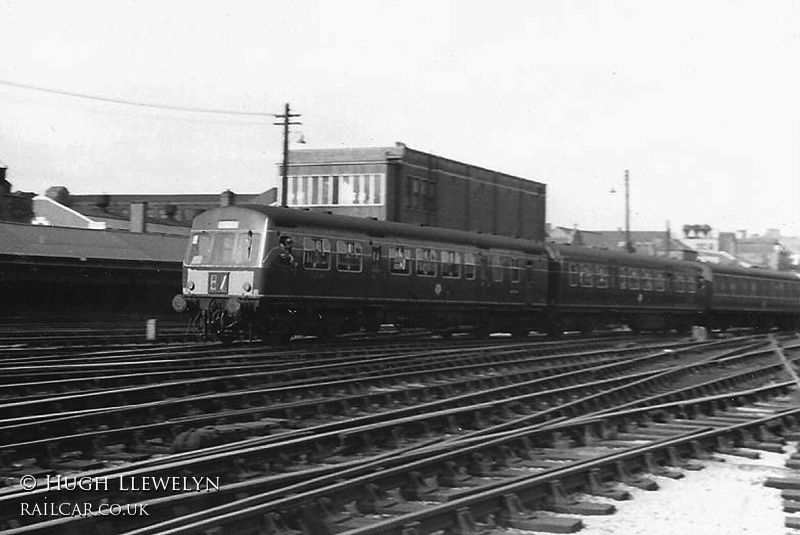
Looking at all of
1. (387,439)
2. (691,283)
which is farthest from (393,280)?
(691,283)

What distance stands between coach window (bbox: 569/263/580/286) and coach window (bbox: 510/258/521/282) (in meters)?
2.73

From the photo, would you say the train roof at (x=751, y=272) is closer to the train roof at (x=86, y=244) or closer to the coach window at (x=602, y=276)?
the coach window at (x=602, y=276)

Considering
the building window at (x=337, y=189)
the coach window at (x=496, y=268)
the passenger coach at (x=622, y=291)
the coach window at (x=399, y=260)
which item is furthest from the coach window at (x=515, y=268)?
the building window at (x=337, y=189)

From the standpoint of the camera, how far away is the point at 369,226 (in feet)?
74.5

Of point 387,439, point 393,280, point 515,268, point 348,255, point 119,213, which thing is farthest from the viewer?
point 119,213

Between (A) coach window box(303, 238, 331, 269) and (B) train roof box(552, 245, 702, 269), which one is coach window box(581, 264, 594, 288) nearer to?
(B) train roof box(552, 245, 702, 269)

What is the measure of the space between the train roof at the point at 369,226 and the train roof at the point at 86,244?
12126 millimetres

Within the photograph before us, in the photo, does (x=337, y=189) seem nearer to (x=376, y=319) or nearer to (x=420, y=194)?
(x=420, y=194)

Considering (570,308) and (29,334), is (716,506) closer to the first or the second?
(29,334)

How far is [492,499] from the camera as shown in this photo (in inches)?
277

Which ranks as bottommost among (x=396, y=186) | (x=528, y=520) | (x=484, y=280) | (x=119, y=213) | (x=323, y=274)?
(x=528, y=520)

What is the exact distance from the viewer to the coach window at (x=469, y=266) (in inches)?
1018

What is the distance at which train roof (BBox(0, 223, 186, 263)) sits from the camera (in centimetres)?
3259

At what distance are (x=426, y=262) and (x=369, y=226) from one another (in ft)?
7.54
